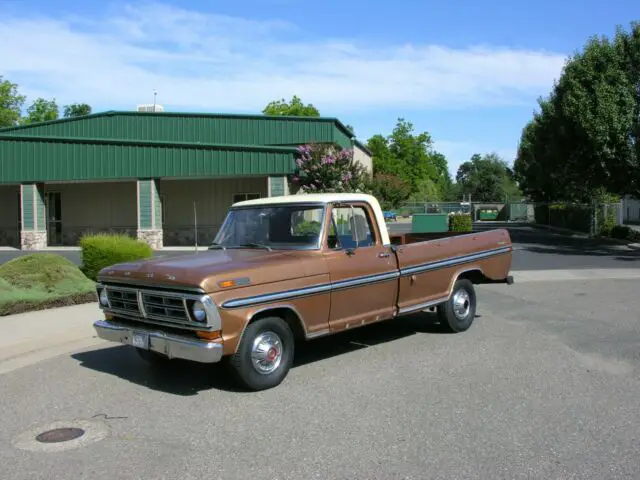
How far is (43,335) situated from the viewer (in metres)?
8.68

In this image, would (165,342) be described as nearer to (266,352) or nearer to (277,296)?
(266,352)

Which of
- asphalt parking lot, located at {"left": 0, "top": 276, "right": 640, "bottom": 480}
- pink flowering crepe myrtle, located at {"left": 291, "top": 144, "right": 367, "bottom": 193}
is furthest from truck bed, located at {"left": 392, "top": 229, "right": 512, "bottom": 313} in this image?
pink flowering crepe myrtle, located at {"left": 291, "top": 144, "right": 367, "bottom": 193}

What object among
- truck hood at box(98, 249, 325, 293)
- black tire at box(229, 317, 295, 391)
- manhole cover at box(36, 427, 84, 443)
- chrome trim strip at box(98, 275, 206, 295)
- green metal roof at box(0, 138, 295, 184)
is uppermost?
green metal roof at box(0, 138, 295, 184)

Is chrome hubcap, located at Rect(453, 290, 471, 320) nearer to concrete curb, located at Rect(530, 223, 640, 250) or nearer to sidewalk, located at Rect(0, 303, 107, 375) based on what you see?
sidewalk, located at Rect(0, 303, 107, 375)

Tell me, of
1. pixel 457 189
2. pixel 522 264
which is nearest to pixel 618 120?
pixel 522 264

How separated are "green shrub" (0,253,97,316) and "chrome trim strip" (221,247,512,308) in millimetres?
6143

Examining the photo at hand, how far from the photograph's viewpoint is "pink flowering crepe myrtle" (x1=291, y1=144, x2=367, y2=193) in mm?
22609

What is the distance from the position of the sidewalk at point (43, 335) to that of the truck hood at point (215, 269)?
2.01 metres

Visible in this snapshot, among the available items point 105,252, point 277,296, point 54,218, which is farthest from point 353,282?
point 54,218

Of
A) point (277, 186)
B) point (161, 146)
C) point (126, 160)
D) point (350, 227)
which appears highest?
point (161, 146)

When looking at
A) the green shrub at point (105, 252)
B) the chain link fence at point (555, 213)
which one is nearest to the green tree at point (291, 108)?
the chain link fence at point (555, 213)

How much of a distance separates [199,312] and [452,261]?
4004 mm

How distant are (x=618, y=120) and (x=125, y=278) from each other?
21152 mm

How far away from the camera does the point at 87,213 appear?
31.1m
